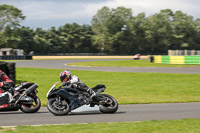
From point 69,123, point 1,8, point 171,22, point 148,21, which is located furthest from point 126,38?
Answer: point 69,123

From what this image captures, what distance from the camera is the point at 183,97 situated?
532 inches

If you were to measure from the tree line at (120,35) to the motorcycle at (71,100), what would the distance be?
8766cm

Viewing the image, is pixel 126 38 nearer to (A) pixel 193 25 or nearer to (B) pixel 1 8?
(A) pixel 193 25

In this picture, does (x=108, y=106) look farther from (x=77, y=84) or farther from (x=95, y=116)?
(x=77, y=84)

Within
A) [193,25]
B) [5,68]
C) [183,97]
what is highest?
[193,25]

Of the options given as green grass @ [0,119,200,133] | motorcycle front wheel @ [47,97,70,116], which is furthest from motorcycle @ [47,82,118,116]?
green grass @ [0,119,200,133]

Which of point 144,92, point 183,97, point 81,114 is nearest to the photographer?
point 81,114

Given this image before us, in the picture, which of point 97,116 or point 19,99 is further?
point 19,99

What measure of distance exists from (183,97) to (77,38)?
94047 millimetres

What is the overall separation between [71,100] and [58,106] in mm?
397

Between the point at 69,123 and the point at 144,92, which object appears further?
the point at 144,92

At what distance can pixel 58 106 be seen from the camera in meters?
8.91

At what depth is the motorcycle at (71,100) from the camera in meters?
8.88

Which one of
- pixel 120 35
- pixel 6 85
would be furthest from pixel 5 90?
pixel 120 35
